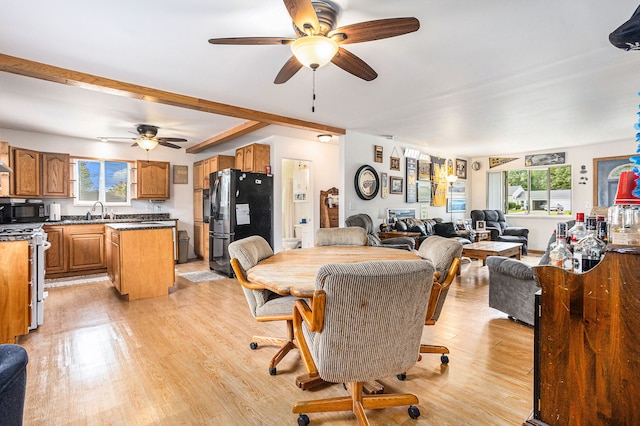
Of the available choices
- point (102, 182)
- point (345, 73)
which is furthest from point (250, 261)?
point (102, 182)

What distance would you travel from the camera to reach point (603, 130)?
554cm

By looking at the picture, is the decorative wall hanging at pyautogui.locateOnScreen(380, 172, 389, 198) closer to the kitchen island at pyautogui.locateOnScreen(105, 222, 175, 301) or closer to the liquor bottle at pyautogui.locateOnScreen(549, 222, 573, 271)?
the kitchen island at pyautogui.locateOnScreen(105, 222, 175, 301)

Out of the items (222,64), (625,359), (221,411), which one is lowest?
(221,411)

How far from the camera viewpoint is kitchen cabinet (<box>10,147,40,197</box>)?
4.97 metres

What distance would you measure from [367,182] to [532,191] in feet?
15.4

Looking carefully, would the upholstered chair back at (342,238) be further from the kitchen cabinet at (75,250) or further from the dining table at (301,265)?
the kitchen cabinet at (75,250)

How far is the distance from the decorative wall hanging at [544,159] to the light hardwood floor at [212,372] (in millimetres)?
5616

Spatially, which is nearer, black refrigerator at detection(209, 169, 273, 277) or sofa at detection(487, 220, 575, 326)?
sofa at detection(487, 220, 575, 326)

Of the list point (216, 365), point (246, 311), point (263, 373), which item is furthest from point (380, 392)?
point (246, 311)

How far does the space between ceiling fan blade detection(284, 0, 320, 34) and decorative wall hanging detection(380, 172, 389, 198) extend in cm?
444

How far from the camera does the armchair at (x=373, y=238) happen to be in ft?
16.5

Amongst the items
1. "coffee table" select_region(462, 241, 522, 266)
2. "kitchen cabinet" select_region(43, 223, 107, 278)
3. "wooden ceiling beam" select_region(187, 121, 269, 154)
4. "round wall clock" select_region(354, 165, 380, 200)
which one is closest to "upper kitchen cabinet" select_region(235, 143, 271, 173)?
"wooden ceiling beam" select_region(187, 121, 269, 154)

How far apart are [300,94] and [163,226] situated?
2.41m

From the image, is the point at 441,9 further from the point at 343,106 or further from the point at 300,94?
the point at 343,106
